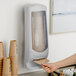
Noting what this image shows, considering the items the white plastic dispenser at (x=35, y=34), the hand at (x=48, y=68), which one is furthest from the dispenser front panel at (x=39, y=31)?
the hand at (x=48, y=68)

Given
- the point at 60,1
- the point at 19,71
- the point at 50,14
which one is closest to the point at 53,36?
the point at 50,14

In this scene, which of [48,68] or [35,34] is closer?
[48,68]

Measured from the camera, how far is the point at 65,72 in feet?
5.11

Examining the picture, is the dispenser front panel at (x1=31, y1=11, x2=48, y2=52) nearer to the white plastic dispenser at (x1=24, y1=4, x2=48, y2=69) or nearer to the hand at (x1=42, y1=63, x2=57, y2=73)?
the white plastic dispenser at (x1=24, y1=4, x2=48, y2=69)

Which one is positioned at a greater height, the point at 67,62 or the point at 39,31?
the point at 39,31

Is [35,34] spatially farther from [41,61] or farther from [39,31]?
[41,61]

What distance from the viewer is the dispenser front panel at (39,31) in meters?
1.57

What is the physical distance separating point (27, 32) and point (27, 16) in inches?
4.9

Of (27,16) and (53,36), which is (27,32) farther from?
(53,36)

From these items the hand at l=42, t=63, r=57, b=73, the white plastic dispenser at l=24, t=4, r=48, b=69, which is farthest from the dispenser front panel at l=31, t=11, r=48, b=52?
the hand at l=42, t=63, r=57, b=73

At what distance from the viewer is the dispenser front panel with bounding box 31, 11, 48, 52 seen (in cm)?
157

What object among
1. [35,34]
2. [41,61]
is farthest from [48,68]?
[35,34]

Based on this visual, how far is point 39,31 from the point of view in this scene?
1.59 metres

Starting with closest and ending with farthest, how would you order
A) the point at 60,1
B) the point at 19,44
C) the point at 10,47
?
the point at 10,47
the point at 19,44
the point at 60,1
